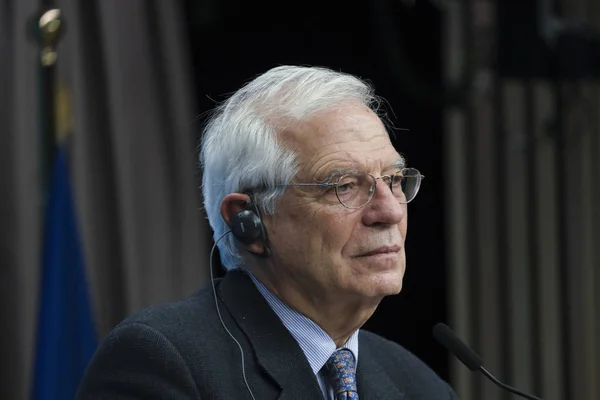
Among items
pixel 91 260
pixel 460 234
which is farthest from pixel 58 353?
pixel 460 234

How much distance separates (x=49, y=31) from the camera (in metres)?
3.09

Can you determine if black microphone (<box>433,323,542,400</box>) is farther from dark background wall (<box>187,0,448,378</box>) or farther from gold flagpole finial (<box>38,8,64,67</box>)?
dark background wall (<box>187,0,448,378</box>)

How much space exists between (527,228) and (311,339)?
9.97 feet

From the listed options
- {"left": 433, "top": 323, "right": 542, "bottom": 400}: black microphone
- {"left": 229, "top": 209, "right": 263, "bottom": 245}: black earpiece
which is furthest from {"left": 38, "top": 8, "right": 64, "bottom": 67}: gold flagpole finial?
{"left": 433, "top": 323, "right": 542, "bottom": 400}: black microphone

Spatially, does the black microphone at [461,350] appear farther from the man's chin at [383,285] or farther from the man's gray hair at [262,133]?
the man's gray hair at [262,133]

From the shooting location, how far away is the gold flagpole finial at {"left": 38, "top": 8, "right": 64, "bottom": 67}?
3073 mm

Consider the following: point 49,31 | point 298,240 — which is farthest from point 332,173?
point 49,31

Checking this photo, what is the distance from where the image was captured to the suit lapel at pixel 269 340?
2.03 metres

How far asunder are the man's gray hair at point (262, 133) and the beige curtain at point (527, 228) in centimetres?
269

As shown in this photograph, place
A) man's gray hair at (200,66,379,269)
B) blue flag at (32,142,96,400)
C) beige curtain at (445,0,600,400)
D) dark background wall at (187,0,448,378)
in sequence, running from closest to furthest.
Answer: man's gray hair at (200,66,379,269), blue flag at (32,142,96,400), dark background wall at (187,0,448,378), beige curtain at (445,0,600,400)

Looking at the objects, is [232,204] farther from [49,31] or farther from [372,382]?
[49,31]

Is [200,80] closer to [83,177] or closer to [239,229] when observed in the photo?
[83,177]

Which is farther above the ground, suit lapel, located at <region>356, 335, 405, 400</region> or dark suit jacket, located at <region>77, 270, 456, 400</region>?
dark suit jacket, located at <region>77, 270, 456, 400</region>

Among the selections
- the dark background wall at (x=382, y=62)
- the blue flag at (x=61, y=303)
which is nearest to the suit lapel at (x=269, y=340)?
the blue flag at (x=61, y=303)
